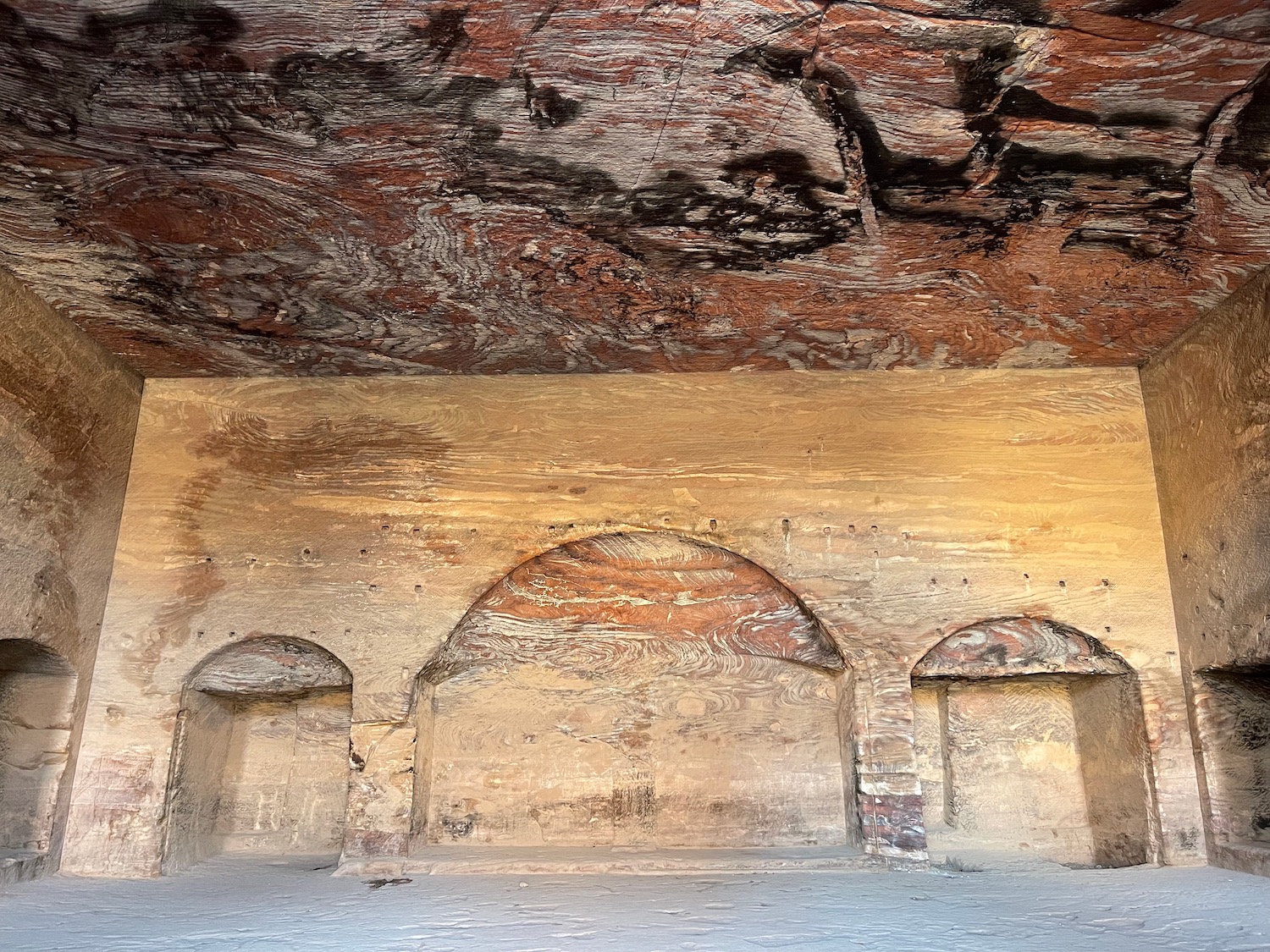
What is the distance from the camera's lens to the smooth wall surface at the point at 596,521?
15.5ft

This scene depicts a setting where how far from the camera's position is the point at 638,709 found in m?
5.40

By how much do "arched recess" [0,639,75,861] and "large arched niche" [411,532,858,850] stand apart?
1819 millimetres

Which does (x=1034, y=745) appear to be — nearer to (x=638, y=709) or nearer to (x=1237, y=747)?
(x=1237, y=747)

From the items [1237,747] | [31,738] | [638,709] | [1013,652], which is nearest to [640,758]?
[638,709]

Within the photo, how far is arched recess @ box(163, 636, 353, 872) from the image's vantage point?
492cm

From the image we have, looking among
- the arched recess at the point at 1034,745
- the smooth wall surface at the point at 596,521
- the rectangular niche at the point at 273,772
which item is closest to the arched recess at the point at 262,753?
the rectangular niche at the point at 273,772

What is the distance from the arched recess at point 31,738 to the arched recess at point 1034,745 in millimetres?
4441

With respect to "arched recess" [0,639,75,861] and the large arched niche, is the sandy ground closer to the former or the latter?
"arched recess" [0,639,75,861]

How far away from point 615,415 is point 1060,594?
2621 mm

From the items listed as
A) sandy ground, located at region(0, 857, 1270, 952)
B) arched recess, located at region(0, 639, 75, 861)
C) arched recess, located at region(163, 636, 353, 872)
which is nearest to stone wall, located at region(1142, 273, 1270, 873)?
sandy ground, located at region(0, 857, 1270, 952)

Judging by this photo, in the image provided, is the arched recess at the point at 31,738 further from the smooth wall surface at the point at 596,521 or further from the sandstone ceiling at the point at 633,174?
the sandstone ceiling at the point at 633,174

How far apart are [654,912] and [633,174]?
2.91 meters

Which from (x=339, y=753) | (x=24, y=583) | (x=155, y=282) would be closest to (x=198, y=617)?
(x=24, y=583)

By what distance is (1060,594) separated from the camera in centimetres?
486
